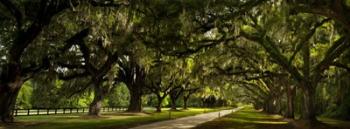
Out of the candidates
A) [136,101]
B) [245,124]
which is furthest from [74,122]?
[136,101]

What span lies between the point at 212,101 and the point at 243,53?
88566mm

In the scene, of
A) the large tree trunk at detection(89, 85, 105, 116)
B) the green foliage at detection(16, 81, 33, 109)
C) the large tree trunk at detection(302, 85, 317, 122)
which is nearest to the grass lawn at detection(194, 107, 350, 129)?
the large tree trunk at detection(302, 85, 317, 122)

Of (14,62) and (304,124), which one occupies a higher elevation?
(14,62)

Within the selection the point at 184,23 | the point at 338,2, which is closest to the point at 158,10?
the point at 184,23

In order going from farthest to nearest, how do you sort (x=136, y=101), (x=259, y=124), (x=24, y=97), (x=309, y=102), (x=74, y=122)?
(x=24, y=97) → (x=136, y=101) → (x=259, y=124) → (x=74, y=122) → (x=309, y=102)

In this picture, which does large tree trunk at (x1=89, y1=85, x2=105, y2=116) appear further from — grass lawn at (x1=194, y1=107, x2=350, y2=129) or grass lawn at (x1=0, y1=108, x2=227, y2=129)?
grass lawn at (x1=194, y1=107, x2=350, y2=129)

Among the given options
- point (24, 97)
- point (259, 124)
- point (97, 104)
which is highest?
point (24, 97)

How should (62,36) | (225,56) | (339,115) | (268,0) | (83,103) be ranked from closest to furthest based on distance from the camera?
(268,0) → (62,36) → (225,56) → (339,115) → (83,103)

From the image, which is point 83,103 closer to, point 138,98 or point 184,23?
point 138,98

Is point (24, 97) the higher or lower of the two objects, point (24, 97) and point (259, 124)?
the higher

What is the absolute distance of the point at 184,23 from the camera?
57.5 ft

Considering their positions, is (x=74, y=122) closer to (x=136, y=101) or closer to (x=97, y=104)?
(x=97, y=104)

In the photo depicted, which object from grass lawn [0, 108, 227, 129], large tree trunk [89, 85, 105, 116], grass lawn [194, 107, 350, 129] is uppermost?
large tree trunk [89, 85, 105, 116]

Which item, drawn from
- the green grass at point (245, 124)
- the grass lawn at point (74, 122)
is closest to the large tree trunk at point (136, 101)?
the green grass at point (245, 124)
